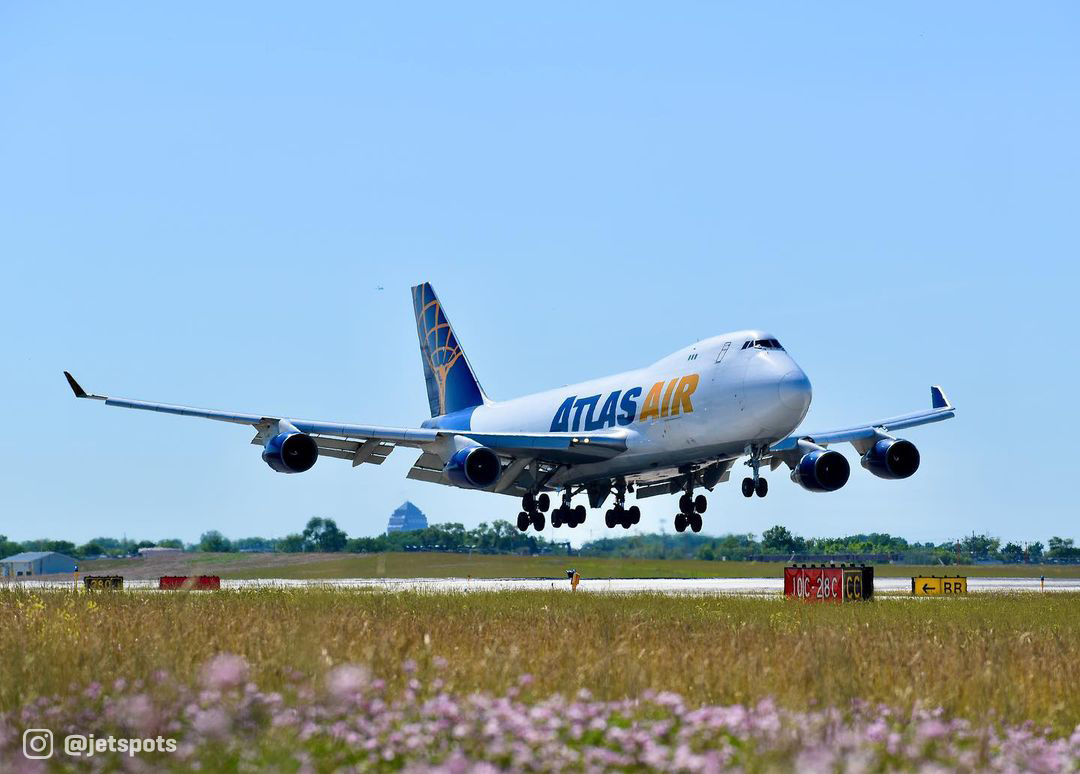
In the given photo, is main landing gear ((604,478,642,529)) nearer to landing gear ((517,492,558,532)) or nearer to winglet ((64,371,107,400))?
landing gear ((517,492,558,532))

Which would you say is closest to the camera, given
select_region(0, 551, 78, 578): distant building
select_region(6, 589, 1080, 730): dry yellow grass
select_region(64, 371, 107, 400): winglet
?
select_region(6, 589, 1080, 730): dry yellow grass

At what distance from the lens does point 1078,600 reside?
146 feet

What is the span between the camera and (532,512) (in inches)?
2172

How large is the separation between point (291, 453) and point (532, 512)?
1387cm

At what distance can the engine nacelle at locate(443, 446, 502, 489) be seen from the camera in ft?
157

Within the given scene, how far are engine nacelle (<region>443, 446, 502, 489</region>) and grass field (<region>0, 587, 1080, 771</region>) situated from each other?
93.0ft

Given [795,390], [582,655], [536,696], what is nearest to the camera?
[536,696]

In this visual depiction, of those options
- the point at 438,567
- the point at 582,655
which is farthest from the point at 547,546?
the point at 582,655

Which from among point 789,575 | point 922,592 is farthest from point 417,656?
point 922,592

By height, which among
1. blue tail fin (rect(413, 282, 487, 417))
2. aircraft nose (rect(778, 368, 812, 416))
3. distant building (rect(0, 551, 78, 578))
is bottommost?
distant building (rect(0, 551, 78, 578))

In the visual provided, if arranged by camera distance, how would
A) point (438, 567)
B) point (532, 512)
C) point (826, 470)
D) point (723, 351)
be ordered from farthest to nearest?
1. point (438, 567)
2. point (532, 512)
3. point (826, 470)
4. point (723, 351)

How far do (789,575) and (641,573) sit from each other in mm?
29501

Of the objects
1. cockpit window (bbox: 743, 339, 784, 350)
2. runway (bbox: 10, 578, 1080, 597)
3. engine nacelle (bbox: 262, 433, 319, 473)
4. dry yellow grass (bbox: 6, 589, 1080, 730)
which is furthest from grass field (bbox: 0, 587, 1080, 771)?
runway (bbox: 10, 578, 1080, 597)

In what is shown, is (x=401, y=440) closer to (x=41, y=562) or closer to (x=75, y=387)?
(x=75, y=387)
